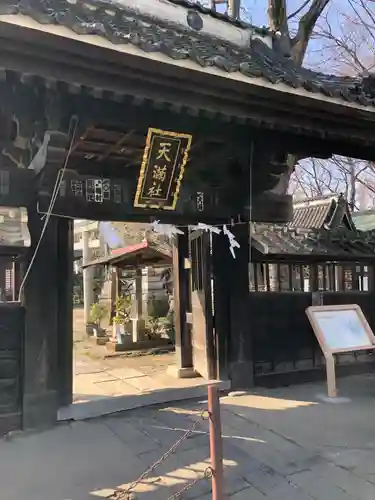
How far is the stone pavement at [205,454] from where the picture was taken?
12.8 ft

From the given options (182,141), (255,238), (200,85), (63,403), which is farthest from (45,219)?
(255,238)

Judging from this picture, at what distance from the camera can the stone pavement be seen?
12.8ft

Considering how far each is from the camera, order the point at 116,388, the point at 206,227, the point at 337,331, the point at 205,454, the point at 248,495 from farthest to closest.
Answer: the point at 116,388, the point at 337,331, the point at 206,227, the point at 205,454, the point at 248,495

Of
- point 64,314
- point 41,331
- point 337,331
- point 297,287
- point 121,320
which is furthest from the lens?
point 121,320

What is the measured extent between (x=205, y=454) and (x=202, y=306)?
307 cm

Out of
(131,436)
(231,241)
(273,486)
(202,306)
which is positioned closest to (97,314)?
(202,306)

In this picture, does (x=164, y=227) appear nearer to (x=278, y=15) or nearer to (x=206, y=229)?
(x=206, y=229)

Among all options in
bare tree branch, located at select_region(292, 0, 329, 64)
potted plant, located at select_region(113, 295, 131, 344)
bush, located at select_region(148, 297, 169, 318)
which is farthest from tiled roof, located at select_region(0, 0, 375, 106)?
bush, located at select_region(148, 297, 169, 318)

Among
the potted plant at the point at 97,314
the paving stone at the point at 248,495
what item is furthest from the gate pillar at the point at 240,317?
the potted plant at the point at 97,314

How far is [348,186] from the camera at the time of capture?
29.3 meters

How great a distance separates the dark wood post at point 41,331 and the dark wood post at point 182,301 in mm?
2772

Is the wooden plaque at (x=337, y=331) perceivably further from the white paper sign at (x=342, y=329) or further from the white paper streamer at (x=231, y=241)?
the white paper streamer at (x=231, y=241)

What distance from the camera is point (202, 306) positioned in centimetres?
752

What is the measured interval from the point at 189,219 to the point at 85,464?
12.1ft
